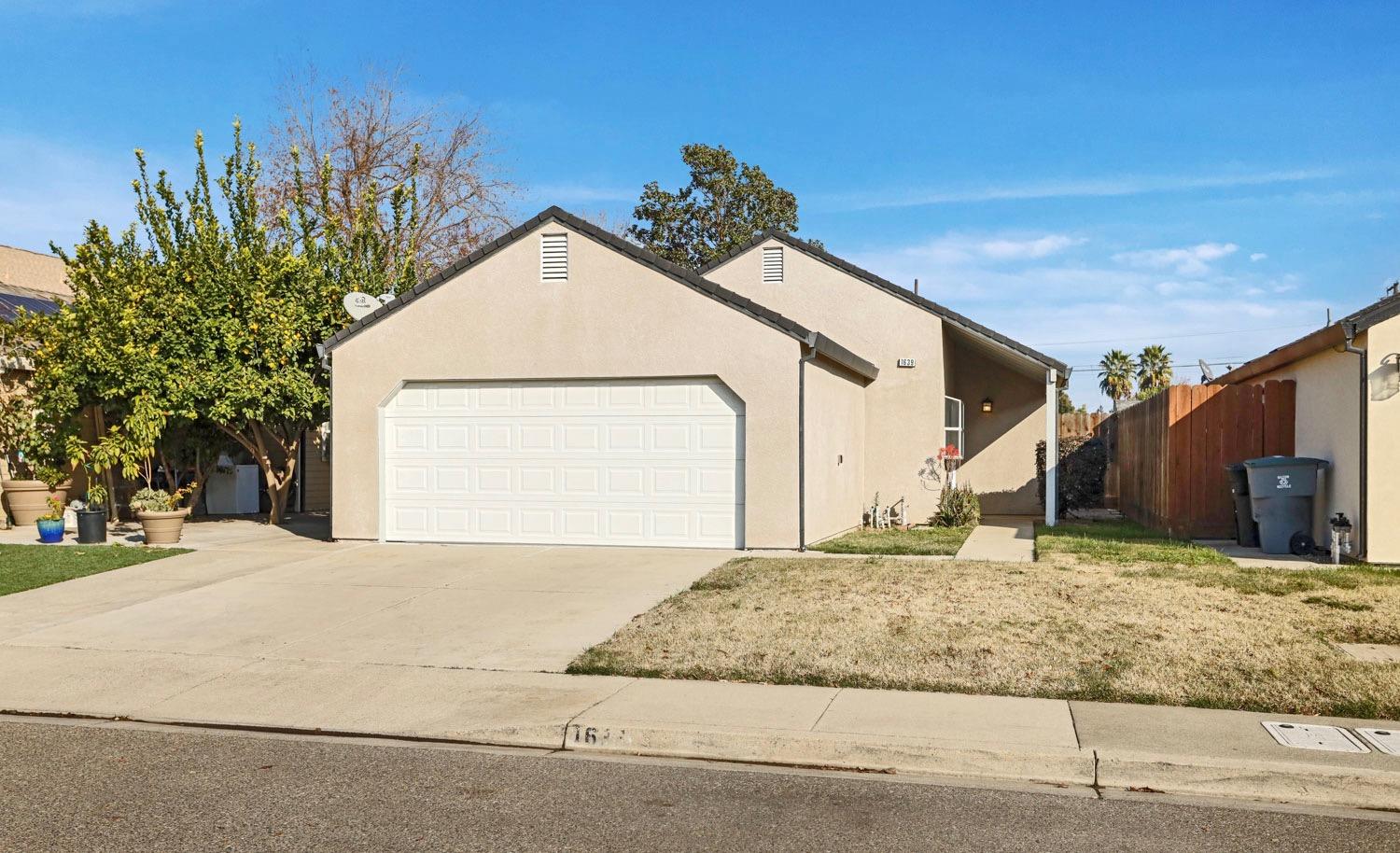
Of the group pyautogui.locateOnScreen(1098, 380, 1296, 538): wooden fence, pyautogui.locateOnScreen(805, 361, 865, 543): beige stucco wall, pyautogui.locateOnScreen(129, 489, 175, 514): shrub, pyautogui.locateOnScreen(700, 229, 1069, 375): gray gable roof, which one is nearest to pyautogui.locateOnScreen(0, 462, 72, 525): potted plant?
pyautogui.locateOnScreen(129, 489, 175, 514): shrub

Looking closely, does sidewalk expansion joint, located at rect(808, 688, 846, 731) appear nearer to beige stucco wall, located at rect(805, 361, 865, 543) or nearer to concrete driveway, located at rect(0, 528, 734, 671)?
concrete driveway, located at rect(0, 528, 734, 671)

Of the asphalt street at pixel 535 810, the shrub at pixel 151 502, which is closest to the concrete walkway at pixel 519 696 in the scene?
the asphalt street at pixel 535 810

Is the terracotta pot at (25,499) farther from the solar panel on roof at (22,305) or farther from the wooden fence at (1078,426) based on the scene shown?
the wooden fence at (1078,426)

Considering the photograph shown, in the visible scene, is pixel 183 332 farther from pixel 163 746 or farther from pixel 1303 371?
pixel 1303 371

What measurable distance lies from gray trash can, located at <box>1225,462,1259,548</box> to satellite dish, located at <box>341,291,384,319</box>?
40.8ft

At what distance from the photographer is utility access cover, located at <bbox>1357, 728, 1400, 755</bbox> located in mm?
6191

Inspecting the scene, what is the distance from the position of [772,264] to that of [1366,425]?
10.1 meters

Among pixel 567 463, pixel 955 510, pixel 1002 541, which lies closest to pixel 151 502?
pixel 567 463

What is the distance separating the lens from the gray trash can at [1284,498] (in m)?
14.3

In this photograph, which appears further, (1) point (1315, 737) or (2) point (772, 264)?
(2) point (772, 264)

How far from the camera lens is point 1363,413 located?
42.8ft

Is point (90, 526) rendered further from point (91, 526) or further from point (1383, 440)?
point (1383, 440)

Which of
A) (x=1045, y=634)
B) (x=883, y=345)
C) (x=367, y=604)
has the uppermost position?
(x=883, y=345)

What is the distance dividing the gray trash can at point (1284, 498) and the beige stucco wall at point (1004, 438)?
25.5 ft
